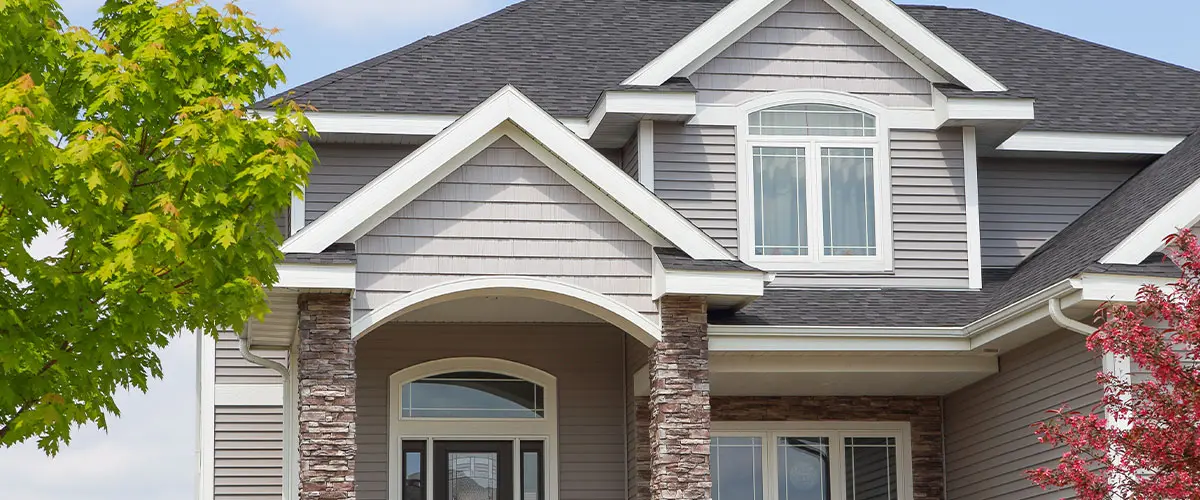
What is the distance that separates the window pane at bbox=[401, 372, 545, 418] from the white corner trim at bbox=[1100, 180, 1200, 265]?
230 inches

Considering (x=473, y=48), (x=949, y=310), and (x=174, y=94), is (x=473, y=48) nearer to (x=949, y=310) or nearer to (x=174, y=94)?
(x=949, y=310)

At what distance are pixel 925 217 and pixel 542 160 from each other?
16.1ft

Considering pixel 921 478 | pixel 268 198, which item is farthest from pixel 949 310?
pixel 268 198

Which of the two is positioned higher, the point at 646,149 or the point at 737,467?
the point at 646,149

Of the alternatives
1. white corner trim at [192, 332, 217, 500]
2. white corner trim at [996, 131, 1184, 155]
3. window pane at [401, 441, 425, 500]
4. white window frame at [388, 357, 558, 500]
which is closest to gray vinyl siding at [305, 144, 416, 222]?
A: white corner trim at [192, 332, 217, 500]

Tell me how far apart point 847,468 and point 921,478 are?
2.49 feet

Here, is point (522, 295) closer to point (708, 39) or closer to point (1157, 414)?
point (708, 39)

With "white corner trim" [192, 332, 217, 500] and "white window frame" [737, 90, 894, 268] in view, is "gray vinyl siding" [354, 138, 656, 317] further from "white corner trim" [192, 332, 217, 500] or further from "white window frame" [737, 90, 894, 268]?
"white corner trim" [192, 332, 217, 500]

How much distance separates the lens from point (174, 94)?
394 inches

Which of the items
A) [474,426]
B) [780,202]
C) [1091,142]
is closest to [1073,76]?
[1091,142]

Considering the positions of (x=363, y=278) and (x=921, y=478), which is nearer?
(x=363, y=278)

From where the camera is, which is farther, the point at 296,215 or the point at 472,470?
the point at 296,215

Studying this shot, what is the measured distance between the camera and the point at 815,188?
15.4 m

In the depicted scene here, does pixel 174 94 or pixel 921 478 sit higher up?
pixel 174 94
